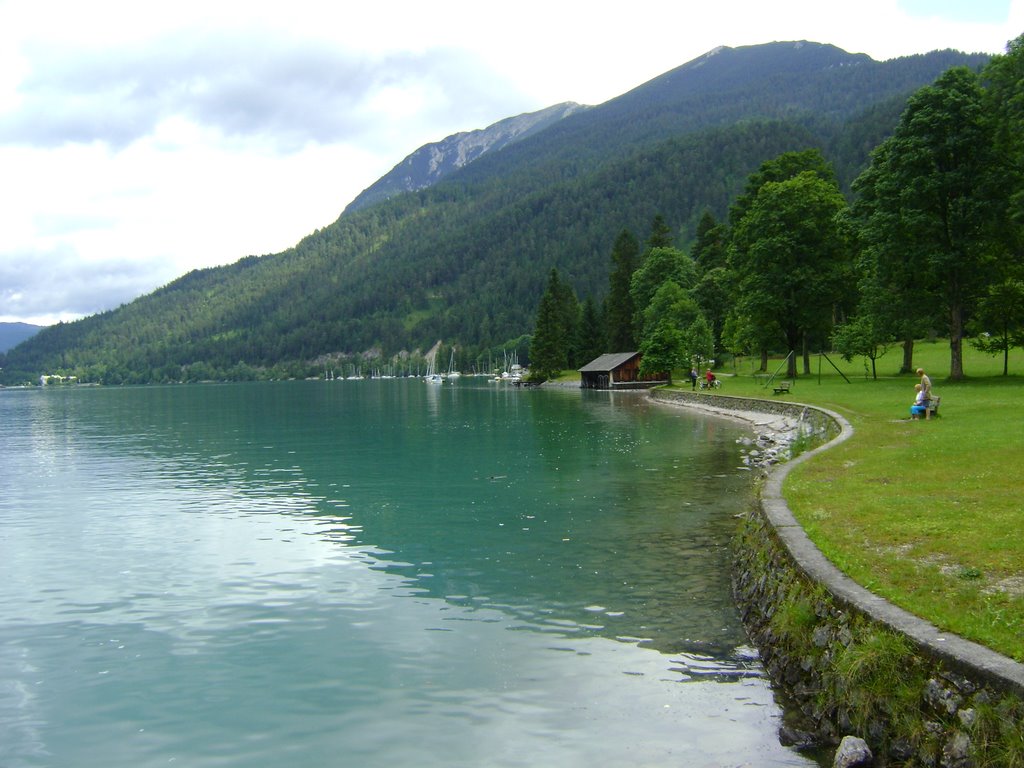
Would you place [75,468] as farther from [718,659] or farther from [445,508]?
[718,659]

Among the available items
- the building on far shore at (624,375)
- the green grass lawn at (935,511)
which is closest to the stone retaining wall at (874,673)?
the green grass lawn at (935,511)

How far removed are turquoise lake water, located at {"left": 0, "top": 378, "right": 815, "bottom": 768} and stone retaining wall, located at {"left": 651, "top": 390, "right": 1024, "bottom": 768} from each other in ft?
1.95

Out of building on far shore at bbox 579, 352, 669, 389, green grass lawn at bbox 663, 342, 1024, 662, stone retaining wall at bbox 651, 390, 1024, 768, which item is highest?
building on far shore at bbox 579, 352, 669, 389

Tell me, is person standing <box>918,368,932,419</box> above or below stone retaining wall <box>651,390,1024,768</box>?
above

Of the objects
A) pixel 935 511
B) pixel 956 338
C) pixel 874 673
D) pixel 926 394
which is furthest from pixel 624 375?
pixel 874 673

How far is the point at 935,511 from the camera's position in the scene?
48.0 ft

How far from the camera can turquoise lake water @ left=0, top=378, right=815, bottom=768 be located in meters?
10.2

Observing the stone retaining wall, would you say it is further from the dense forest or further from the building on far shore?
the building on far shore

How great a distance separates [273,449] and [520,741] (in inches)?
1616

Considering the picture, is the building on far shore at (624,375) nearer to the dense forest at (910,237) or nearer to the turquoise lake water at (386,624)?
the dense forest at (910,237)

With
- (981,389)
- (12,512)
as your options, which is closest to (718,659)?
(12,512)

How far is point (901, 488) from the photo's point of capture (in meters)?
17.3

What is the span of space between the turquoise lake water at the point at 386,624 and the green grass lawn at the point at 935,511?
7.66 feet

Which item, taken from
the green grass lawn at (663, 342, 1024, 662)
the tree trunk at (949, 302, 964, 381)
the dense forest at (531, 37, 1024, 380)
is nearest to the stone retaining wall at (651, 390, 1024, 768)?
the green grass lawn at (663, 342, 1024, 662)
